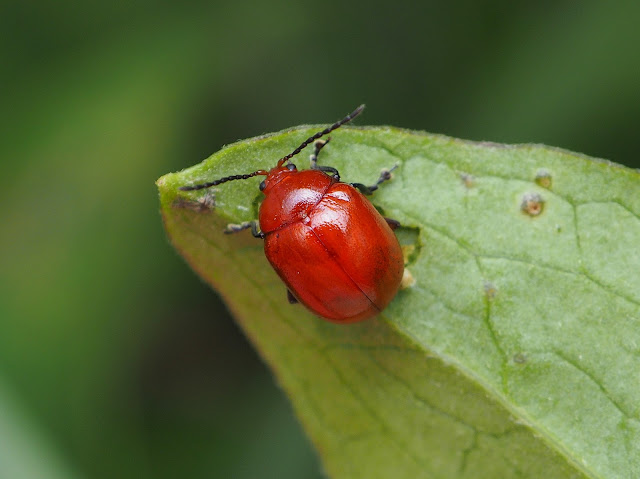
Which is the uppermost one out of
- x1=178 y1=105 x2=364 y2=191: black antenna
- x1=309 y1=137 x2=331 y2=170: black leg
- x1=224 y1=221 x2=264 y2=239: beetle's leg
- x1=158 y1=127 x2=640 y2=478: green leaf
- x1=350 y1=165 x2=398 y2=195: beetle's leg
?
x1=178 y1=105 x2=364 y2=191: black antenna

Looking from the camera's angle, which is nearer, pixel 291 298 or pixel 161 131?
pixel 291 298

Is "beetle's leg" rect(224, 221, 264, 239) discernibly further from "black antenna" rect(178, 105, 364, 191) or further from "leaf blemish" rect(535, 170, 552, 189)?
"leaf blemish" rect(535, 170, 552, 189)

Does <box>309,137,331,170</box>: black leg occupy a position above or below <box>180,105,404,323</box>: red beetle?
above

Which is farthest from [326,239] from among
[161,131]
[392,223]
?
[161,131]

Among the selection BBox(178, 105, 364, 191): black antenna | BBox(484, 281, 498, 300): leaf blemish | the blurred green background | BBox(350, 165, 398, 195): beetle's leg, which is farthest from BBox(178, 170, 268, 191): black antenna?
the blurred green background

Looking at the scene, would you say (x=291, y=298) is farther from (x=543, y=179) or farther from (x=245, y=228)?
(x=543, y=179)

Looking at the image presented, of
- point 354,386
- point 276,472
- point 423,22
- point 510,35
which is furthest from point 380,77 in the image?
point 276,472

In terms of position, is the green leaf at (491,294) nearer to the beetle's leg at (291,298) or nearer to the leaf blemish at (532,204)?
the leaf blemish at (532,204)

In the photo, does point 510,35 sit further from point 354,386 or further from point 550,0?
point 354,386
